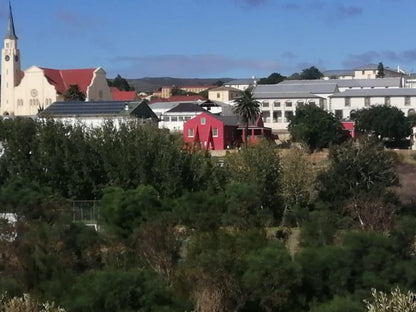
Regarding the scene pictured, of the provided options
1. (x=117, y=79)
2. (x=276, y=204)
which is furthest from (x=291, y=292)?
(x=117, y=79)

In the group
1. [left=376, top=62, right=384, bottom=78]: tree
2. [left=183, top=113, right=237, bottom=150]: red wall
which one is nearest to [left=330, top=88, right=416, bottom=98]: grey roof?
[left=183, top=113, right=237, bottom=150]: red wall

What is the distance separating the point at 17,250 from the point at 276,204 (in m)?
17.2

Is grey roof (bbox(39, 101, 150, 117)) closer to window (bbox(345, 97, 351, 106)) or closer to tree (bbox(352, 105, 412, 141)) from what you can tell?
tree (bbox(352, 105, 412, 141))

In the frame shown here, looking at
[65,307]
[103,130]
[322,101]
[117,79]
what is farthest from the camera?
[117,79]

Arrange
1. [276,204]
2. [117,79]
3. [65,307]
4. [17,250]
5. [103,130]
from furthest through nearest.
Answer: [117,79] < [103,130] < [276,204] < [17,250] < [65,307]

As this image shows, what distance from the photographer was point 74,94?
Result: 94.9 metres

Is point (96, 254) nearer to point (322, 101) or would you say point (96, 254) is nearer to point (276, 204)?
point (276, 204)

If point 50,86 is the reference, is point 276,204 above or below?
below

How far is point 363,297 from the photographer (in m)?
20.2

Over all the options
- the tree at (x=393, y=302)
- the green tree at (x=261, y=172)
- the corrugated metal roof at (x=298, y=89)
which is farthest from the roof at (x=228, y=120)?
the tree at (x=393, y=302)

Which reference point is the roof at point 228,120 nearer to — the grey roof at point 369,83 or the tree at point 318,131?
the tree at point 318,131

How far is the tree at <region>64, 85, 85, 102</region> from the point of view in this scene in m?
94.1

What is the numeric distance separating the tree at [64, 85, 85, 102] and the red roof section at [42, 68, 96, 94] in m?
1.98

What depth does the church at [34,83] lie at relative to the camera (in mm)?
99000
